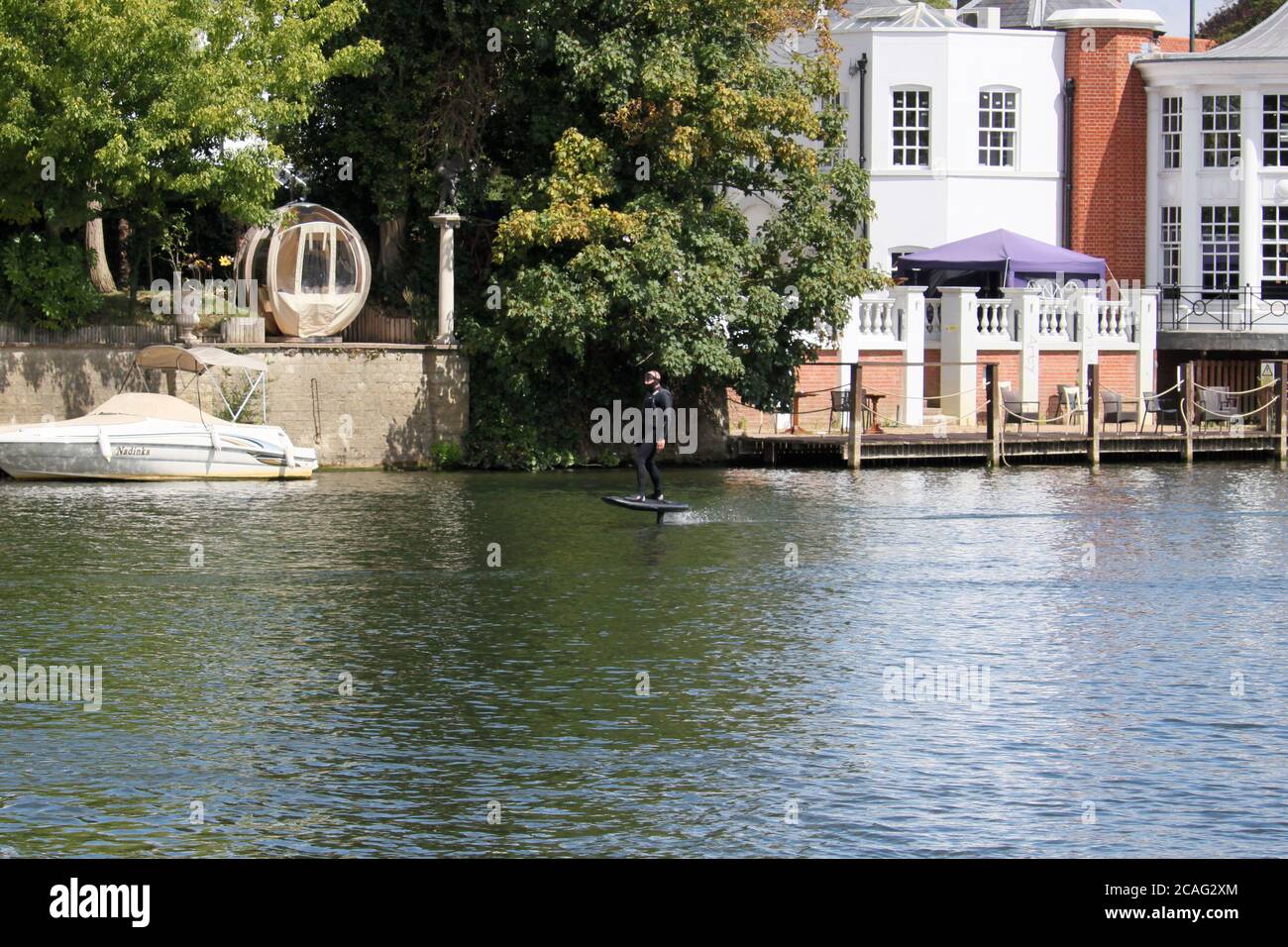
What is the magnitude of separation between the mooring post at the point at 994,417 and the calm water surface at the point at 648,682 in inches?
293

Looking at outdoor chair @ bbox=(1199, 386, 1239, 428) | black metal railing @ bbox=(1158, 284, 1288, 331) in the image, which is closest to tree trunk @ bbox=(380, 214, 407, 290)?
outdoor chair @ bbox=(1199, 386, 1239, 428)

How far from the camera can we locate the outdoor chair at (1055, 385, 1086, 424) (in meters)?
44.3

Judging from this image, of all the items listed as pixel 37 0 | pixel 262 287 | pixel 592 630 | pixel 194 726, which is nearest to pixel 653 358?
pixel 262 287

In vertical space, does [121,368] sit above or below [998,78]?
below

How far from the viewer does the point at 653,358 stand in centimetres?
3850

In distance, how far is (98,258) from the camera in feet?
142

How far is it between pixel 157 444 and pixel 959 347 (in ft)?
59.3

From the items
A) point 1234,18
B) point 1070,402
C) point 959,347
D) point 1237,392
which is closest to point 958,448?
point 959,347

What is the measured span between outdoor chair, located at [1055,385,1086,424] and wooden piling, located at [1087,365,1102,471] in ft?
9.58

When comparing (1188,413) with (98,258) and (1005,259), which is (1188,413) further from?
(98,258)

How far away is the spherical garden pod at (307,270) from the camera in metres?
40.0

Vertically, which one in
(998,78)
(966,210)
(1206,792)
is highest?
(998,78)
